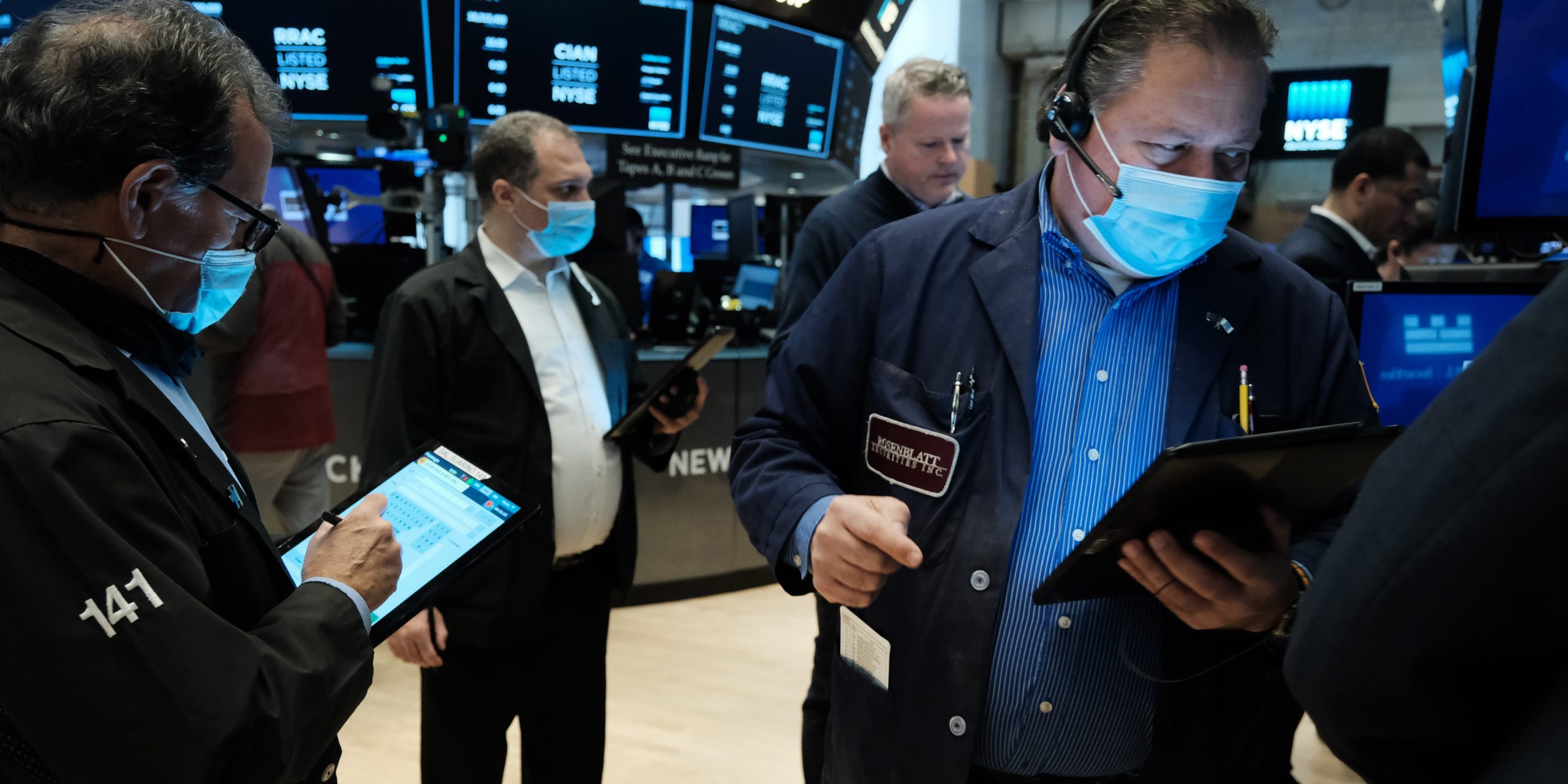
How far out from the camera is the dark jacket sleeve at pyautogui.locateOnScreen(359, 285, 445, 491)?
2.32m

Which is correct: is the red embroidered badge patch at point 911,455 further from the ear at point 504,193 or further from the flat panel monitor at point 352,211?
the flat panel monitor at point 352,211

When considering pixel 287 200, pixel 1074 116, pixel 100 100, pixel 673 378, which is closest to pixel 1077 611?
pixel 1074 116

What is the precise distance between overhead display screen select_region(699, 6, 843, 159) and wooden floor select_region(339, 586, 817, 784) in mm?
3080

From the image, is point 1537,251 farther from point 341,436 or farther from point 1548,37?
point 341,436

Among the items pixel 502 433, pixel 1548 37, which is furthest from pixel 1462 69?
pixel 502 433

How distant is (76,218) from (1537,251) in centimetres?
280

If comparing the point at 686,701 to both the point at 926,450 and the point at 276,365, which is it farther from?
the point at 926,450

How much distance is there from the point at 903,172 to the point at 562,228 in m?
1.01

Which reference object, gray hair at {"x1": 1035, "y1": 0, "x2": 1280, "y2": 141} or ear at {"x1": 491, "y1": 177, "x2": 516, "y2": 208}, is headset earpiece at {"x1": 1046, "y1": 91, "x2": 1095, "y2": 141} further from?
ear at {"x1": 491, "y1": 177, "x2": 516, "y2": 208}

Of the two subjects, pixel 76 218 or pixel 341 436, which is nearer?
pixel 76 218

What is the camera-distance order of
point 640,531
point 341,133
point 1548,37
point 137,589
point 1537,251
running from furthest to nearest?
point 341,133 < point 640,531 < point 1537,251 < point 1548,37 < point 137,589

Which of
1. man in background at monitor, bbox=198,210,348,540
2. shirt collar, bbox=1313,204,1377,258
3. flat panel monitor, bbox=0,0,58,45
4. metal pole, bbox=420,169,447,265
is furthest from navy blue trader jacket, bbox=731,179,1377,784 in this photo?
flat panel monitor, bbox=0,0,58,45

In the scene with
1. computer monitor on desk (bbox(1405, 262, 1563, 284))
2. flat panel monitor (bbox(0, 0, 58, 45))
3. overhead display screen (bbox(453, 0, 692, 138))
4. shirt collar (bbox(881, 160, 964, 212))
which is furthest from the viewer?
overhead display screen (bbox(453, 0, 692, 138))

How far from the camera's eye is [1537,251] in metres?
2.35
